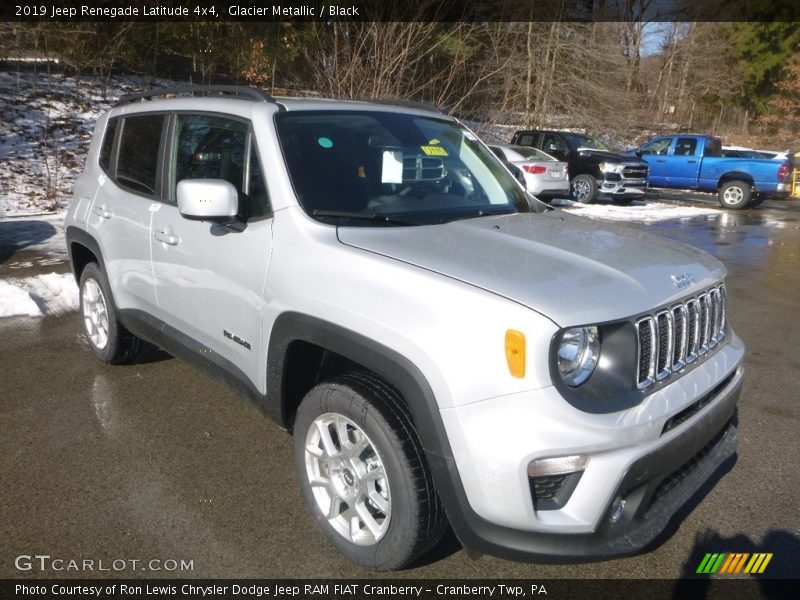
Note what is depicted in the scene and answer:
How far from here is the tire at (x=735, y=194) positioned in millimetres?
17359

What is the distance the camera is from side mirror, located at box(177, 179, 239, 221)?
2947mm

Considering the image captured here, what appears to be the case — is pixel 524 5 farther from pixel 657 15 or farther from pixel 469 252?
pixel 469 252

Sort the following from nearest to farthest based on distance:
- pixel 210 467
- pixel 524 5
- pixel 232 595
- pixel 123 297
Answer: pixel 232 595
pixel 210 467
pixel 123 297
pixel 524 5

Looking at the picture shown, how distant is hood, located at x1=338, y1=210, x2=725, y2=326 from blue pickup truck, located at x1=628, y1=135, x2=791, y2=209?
16066 mm

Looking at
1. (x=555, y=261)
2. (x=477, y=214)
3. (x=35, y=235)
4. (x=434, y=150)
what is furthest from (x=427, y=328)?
(x=35, y=235)

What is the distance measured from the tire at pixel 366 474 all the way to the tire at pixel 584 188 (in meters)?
15.0

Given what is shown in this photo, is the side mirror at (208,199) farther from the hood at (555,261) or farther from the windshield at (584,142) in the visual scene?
the windshield at (584,142)

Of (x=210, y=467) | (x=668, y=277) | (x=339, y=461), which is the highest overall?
(x=668, y=277)

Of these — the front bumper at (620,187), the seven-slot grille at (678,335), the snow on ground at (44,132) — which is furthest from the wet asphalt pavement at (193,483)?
the front bumper at (620,187)

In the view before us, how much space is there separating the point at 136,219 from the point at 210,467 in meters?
1.59

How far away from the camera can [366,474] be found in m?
2.71

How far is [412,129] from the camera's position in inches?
151

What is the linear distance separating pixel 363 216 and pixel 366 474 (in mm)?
1158

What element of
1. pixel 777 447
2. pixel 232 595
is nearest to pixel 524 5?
pixel 777 447
